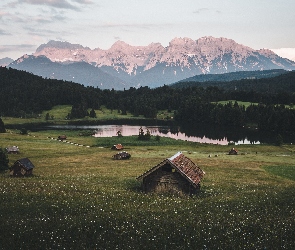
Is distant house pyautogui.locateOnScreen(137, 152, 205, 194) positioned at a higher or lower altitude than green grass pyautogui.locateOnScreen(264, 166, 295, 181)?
higher

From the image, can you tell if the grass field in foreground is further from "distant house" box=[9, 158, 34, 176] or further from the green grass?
the green grass

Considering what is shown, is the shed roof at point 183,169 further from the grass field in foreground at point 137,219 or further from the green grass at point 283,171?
the green grass at point 283,171

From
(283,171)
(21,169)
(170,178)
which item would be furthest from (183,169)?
(283,171)

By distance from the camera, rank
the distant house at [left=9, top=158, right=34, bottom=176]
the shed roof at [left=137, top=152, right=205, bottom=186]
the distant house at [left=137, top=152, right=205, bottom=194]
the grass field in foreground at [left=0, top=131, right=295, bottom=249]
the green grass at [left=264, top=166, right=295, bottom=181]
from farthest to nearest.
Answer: the green grass at [left=264, top=166, right=295, bottom=181] < the distant house at [left=9, top=158, right=34, bottom=176] < the distant house at [left=137, top=152, right=205, bottom=194] < the shed roof at [left=137, top=152, right=205, bottom=186] < the grass field in foreground at [left=0, top=131, right=295, bottom=249]

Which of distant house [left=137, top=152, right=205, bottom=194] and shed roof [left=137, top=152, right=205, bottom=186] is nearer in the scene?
shed roof [left=137, top=152, right=205, bottom=186]

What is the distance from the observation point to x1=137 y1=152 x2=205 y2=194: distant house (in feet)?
107

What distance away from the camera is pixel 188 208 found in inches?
1013

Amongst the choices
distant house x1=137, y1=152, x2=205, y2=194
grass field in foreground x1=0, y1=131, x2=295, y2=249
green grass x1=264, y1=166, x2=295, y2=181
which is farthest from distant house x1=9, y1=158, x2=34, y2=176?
green grass x1=264, y1=166, x2=295, y2=181

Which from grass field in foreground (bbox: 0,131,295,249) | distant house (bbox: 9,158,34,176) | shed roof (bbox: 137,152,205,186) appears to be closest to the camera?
grass field in foreground (bbox: 0,131,295,249)

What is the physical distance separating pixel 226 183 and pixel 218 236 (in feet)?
76.8

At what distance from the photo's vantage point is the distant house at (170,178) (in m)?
32.7

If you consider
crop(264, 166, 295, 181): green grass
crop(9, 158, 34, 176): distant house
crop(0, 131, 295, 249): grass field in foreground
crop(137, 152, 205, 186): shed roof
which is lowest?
crop(264, 166, 295, 181): green grass

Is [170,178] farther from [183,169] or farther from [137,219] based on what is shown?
[137,219]

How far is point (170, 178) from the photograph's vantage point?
109 ft
